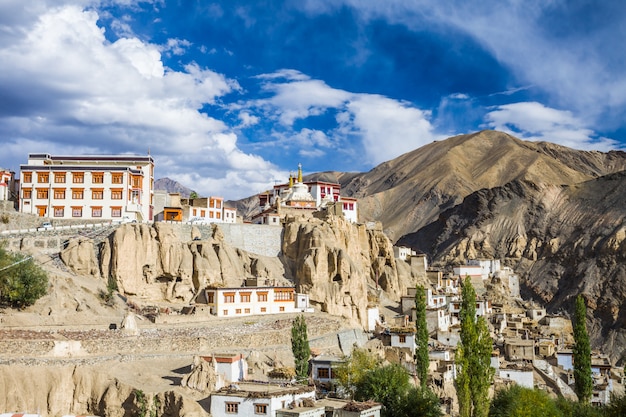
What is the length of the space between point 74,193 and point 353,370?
105 ft

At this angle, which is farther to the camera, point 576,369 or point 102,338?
point 576,369

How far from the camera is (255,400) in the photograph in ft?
110

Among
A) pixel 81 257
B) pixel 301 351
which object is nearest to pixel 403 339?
pixel 301 351

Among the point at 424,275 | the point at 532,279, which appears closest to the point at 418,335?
the point at 424,275

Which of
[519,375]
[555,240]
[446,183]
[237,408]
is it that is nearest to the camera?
[237,408]

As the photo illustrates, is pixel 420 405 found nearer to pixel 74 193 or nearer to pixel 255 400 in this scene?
pixel 255 400

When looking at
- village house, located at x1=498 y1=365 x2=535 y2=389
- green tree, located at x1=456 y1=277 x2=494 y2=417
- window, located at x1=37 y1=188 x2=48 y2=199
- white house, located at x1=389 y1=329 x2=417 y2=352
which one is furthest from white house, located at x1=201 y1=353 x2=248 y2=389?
window, located at x1=37 y1=188 x2=48 y2=199

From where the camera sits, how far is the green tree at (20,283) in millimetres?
43125

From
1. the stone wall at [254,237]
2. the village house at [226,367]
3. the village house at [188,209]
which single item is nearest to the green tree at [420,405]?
the village house at [226,367]

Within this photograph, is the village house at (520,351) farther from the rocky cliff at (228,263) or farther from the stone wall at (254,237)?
the stone wall at (254,237)

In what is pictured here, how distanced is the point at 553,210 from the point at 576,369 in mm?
81991

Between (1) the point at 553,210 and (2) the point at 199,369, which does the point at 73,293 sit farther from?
(1) the point at 553,210

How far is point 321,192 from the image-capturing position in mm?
83812

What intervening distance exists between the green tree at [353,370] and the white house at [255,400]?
176 inches
